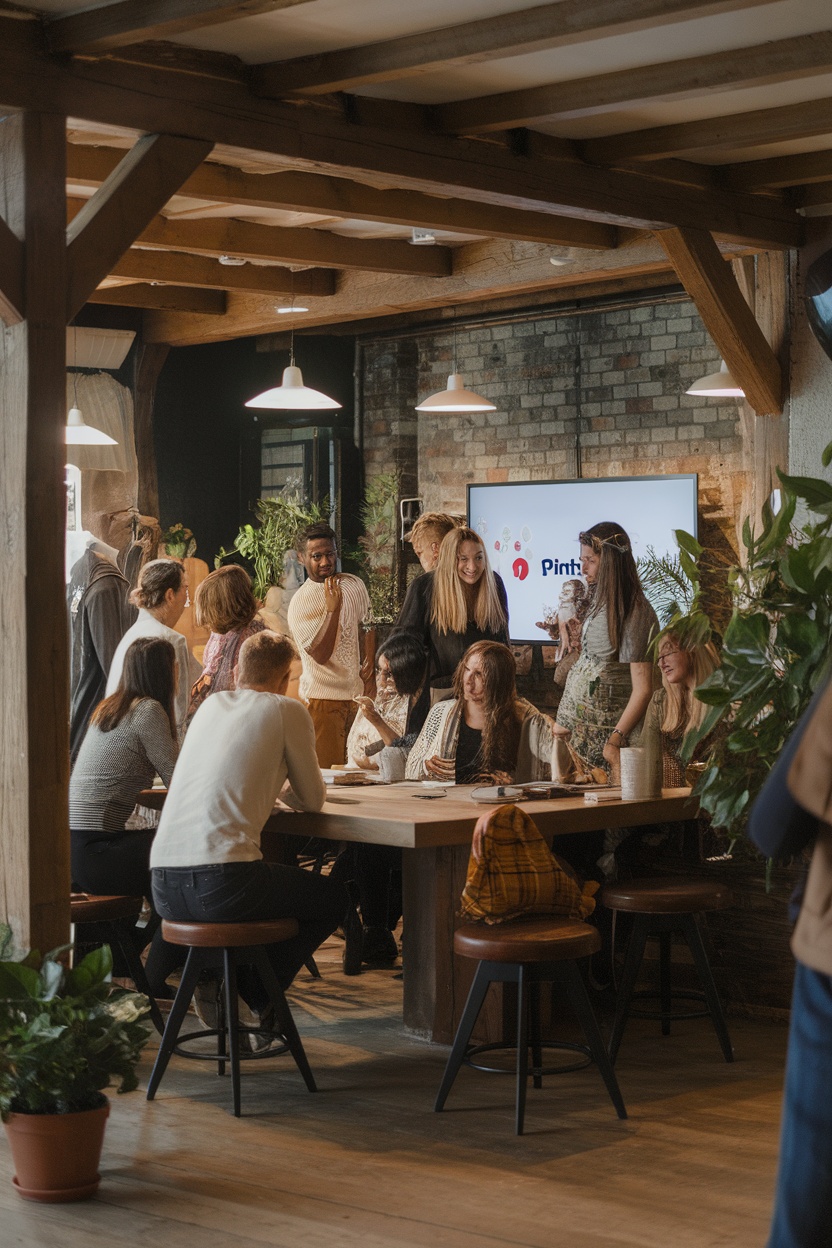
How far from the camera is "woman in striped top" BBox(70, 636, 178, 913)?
521 centimetres

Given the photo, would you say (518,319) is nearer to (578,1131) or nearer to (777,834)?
(578,1131)

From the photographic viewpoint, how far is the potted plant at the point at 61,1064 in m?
3.75

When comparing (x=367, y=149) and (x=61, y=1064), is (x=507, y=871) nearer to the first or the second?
(x=61, y=1064)

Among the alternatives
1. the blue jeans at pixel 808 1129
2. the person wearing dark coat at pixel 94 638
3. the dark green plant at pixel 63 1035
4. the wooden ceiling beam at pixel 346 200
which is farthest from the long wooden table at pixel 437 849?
the blue jeans at pixel 808 1129

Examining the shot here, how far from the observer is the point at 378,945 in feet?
21.4

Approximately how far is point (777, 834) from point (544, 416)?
7.18 m

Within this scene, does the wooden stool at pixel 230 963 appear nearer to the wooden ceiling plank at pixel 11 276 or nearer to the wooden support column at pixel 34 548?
the wooden support column at pixel 34 548

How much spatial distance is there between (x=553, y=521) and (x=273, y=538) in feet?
6.20

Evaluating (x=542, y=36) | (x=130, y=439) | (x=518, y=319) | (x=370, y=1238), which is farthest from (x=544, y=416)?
(x=370, y=1238)

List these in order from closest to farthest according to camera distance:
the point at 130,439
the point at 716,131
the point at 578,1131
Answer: the point at 578,1131
the point at 716,131
the point at 130,439

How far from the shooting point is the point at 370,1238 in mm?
3580

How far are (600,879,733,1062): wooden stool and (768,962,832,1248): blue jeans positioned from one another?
257 centimetres

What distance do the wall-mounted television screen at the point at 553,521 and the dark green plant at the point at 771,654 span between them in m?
3.74

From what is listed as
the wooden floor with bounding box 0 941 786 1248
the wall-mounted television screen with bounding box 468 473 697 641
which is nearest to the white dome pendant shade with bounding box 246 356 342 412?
the wall-mounted television screen with bounding box 468 473 697 641
